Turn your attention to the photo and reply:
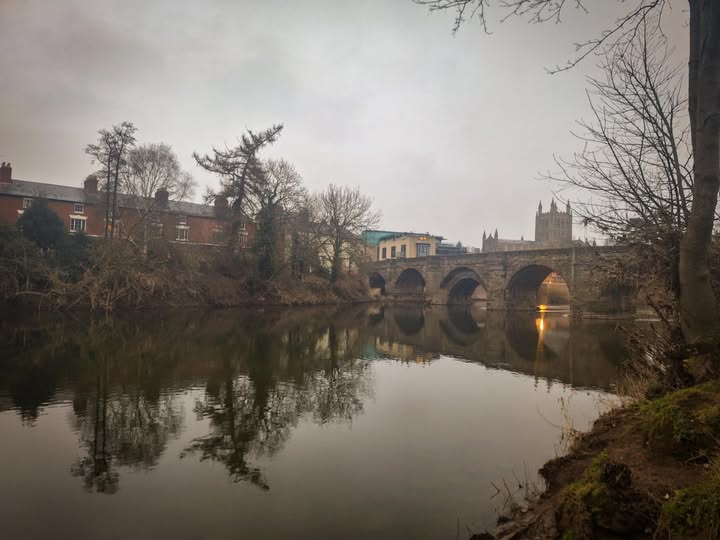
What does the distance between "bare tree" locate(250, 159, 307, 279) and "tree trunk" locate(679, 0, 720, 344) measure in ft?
110

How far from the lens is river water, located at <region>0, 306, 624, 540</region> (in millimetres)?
5035

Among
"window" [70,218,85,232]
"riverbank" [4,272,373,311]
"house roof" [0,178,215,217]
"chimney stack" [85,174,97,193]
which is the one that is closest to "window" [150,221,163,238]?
"house roof" [0,178,215,217]

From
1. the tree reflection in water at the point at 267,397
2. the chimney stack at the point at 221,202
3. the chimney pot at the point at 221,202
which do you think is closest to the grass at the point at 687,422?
the tree reflection in water at the point at 267,397

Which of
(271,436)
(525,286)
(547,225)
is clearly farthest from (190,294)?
(547,225)

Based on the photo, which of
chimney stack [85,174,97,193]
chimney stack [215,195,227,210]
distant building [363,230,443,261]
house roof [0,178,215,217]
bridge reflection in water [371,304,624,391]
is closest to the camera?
bridge reflection in water [371,304,624,391]

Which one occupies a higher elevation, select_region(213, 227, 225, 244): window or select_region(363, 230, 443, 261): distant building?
select_region(363, 230, 443, 261): distant building

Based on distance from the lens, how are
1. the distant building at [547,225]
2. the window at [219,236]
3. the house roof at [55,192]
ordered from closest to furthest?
the window at [219,236]
the house roof at [55,192]
the distant building at [547,225]

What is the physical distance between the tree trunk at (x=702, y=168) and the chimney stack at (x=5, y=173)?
187 ft

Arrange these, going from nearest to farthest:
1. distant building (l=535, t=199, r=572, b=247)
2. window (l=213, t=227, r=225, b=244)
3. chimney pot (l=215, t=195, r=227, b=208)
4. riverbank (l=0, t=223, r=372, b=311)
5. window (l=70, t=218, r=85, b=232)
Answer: riverbank (l=0, t=223, r=372, b=311) → chimney pot (l=215, t=195, r=227, b=208) → window (l=213, t=227, r=225, b=244) → window (l=70, t=218, r=85, b=232) → distant building (l=535, t=199, r=572, b=247)

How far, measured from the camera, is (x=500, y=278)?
40.8 metres

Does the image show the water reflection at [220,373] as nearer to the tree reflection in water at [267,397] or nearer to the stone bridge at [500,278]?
the tree reflection in water at [267,397]

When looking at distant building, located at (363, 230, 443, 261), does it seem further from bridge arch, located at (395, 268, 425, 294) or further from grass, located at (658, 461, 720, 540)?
grass, located at (658, 461, 720, 540)

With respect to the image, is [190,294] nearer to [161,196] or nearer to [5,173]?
[161,196]

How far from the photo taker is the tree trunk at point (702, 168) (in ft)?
16.5
